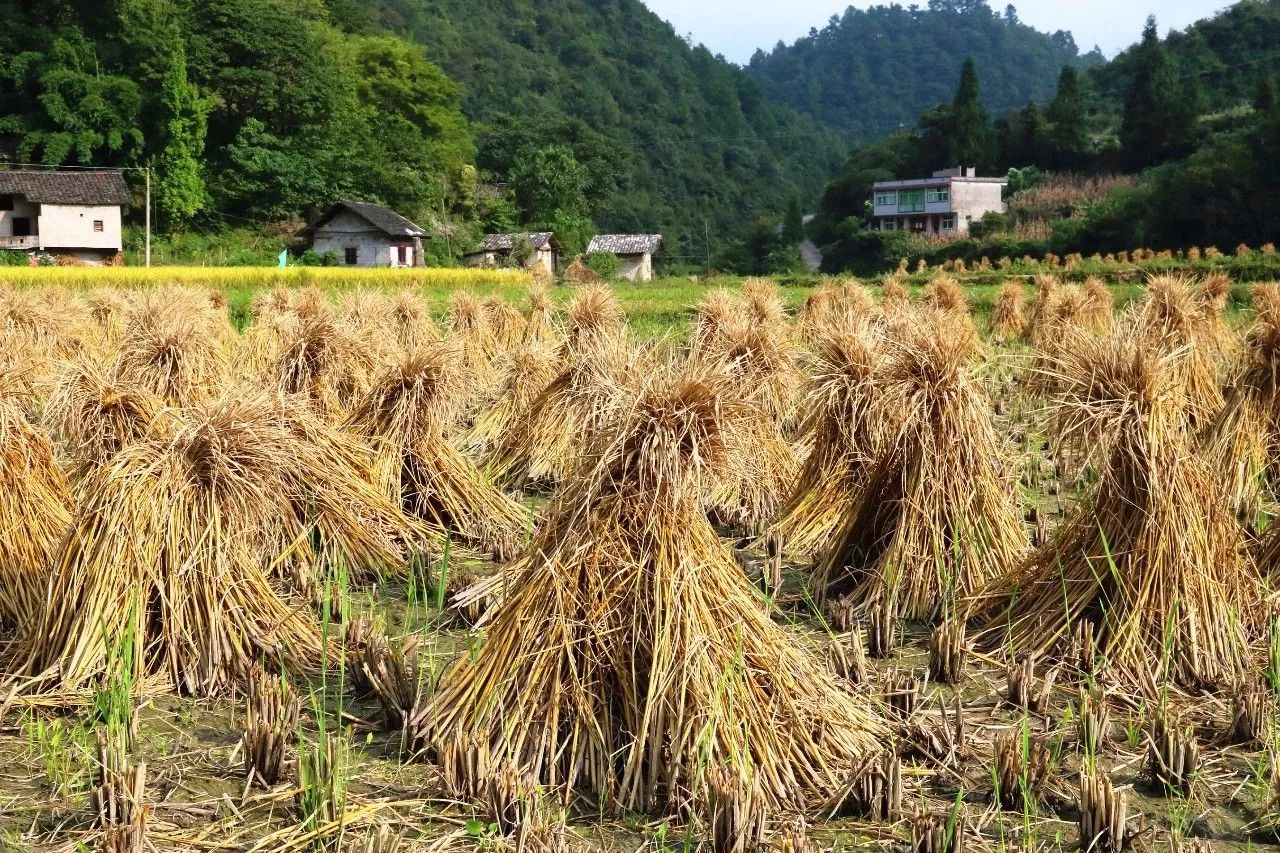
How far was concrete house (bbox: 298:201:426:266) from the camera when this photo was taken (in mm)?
43969

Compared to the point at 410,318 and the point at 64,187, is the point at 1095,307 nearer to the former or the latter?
the point at 410,318

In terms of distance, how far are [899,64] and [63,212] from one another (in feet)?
333

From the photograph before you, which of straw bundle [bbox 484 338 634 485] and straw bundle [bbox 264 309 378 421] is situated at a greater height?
straw bundle [bbox 264 309 378 421]

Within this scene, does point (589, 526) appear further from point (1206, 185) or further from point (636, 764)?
point (1206, 185)

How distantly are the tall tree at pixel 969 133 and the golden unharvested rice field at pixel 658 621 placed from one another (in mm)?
55476

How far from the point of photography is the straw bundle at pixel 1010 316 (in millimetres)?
15500

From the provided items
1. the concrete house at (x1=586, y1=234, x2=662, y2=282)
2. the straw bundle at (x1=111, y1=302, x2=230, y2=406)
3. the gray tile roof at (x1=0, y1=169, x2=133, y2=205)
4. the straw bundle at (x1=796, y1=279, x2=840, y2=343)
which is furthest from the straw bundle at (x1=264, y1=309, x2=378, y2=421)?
the concrete house at (x1=586, y1=234, x2=662, y2=282)

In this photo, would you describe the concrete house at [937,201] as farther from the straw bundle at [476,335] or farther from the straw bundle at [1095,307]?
the straw bundle at [476,335]

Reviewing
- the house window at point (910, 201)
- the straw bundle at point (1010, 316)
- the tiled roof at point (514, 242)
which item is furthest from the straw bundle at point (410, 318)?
the house window at point (910, 201)

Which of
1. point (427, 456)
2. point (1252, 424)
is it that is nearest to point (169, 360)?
point (427, 456)

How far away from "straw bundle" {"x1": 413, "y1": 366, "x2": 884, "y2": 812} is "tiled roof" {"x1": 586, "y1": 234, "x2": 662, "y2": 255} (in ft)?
162

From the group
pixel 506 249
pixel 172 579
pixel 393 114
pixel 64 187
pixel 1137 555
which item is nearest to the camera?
pixel 172 579

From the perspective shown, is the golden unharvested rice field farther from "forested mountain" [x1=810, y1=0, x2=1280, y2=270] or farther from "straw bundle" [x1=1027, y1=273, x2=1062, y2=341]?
"forested mountain" [x1=810, y1=0, x2=1280, y2=270]

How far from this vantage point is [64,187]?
132 feet
